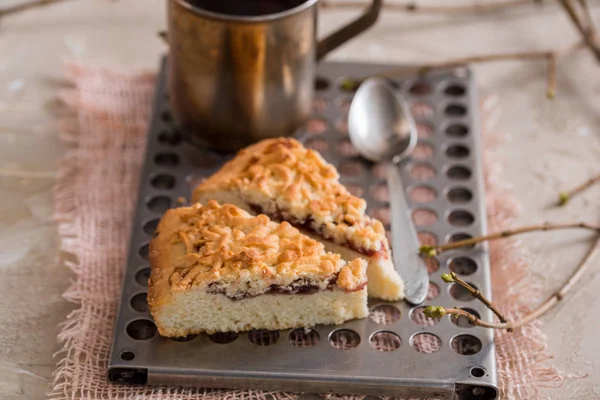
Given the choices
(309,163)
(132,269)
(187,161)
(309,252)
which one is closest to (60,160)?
(187,161)

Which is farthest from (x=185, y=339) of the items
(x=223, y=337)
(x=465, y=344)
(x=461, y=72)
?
(x=461, y=72)

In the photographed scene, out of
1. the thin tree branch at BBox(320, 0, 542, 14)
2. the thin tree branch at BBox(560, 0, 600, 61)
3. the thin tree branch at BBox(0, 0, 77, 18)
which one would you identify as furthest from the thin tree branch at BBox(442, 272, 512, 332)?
the thin tree branch at BBox(0, 0, 77, 18)

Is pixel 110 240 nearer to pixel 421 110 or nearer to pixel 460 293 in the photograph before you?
pixel 460 293

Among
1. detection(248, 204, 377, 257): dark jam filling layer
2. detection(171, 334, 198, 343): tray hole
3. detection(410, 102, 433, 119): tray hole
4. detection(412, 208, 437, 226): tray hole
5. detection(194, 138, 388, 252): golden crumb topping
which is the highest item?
detection(194, 138, 388, 252): golden crumb topping

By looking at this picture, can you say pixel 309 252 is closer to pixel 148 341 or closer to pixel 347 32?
pixel 148 341

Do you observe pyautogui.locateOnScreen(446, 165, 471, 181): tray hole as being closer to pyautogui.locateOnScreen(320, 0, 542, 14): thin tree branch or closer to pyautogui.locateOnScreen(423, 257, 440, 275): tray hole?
pyautogui.locateOnScreen(423, 257, 440, 275): tray hole

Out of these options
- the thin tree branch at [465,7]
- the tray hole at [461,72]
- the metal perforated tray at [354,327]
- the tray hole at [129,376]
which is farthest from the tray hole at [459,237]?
the thin tree branch at [465,7]
